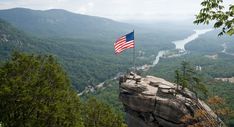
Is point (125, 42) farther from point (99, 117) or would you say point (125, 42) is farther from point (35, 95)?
point (99, 117)

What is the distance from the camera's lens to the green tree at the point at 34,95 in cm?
3731

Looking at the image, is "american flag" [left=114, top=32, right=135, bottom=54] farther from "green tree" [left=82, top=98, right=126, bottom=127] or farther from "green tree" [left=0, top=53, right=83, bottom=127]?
"green tree" [left=82, top=98, right=126, bottom=127]

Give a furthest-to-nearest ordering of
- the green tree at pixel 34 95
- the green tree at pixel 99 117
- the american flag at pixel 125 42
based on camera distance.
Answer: the green tree at pixel 99 117
the american flag at pixel 125 42
the green tree at pixel 34 95

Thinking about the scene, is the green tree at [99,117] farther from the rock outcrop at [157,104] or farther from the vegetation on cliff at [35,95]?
the rock outcrop at [157,104]

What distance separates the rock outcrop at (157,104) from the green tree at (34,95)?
811 centimetres

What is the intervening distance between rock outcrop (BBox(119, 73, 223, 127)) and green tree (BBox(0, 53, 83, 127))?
8110 millimetres

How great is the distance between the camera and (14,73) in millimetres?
39750

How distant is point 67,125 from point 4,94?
33.8ft

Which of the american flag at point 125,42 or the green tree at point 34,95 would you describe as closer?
the green tree at point 34,95

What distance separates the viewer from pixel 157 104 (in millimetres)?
40250

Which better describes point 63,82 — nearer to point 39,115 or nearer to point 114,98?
point 39,115

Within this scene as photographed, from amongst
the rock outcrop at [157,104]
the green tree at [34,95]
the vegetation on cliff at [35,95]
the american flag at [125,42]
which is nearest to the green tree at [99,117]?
the vegetation on cliff at [35,95]

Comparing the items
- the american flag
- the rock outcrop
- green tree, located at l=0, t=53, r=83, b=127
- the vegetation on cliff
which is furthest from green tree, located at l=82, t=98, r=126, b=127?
the american flag

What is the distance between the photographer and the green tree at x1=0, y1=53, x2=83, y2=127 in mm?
37312
